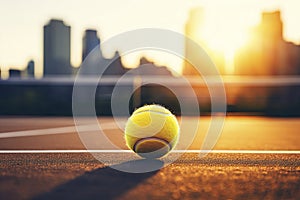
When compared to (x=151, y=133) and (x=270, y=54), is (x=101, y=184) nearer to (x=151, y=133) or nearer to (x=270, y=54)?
(x=151, y=133)

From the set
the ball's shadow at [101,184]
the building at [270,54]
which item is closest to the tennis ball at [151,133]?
the ball's shadow at [101,184]

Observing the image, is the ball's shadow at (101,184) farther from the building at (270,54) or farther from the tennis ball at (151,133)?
the building at (270,54)

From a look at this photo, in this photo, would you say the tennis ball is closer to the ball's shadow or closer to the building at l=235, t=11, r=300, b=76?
the ball's shadow

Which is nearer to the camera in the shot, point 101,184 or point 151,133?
point 101,184

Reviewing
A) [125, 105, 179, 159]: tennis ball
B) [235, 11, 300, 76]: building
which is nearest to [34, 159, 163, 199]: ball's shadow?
[125, 105, 179, 159]: tennis ball

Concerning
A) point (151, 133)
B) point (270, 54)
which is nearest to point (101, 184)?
point (151, 133)

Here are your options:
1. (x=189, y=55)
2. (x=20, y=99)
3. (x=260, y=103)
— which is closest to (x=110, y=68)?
(x=189, y=55)
